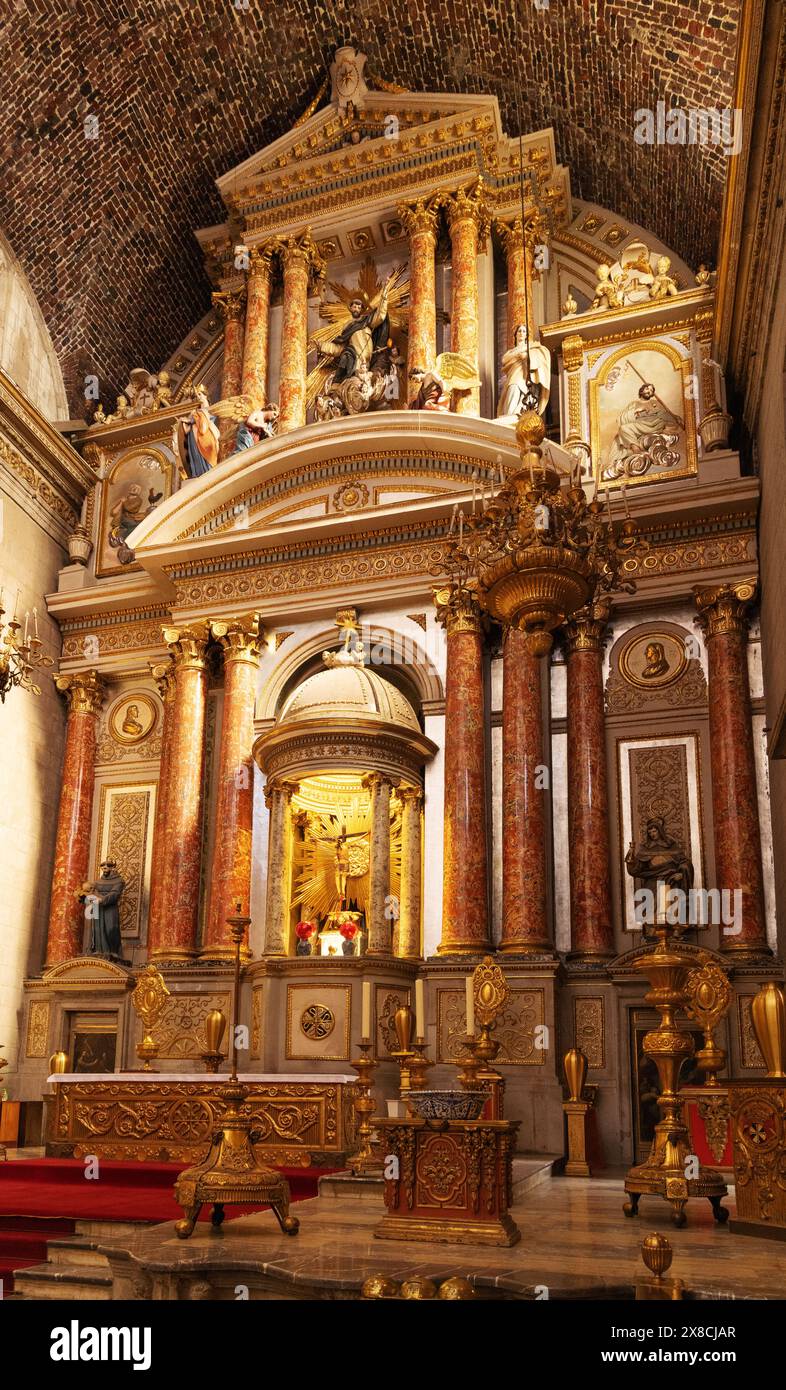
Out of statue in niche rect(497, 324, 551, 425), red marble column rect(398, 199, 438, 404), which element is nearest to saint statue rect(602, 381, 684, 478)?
statue in niche rect(497, 324, 551, 425)

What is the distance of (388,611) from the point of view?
1347cm

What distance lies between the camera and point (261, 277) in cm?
1584

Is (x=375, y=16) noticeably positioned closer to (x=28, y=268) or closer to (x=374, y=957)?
(x=28, y=268)

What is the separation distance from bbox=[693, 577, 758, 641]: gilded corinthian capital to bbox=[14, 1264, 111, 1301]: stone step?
8154 mm

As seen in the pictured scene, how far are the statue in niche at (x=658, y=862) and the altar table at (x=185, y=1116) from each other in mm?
3647

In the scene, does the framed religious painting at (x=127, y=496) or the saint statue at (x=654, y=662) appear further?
the framed religious painting at (x=127, y=496)

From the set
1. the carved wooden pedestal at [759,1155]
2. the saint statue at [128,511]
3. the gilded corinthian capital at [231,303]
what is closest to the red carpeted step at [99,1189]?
the carved wooden pedestal at [759,1155]

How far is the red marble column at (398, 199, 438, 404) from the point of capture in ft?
47.3

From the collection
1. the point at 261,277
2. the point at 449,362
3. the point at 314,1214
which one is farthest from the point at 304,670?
the point at 314,1214

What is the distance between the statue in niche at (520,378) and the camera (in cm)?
1325

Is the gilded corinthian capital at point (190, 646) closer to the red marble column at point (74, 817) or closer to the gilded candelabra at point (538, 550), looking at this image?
the red marble column at point (74, 817)

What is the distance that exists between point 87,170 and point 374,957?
10.8m

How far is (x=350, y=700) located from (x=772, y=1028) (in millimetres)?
6425

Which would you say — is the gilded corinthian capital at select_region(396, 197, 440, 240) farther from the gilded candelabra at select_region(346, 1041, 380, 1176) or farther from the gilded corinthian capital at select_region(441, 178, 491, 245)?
the gilded candelabra at select_region(346, 1041, 380, 1176)
